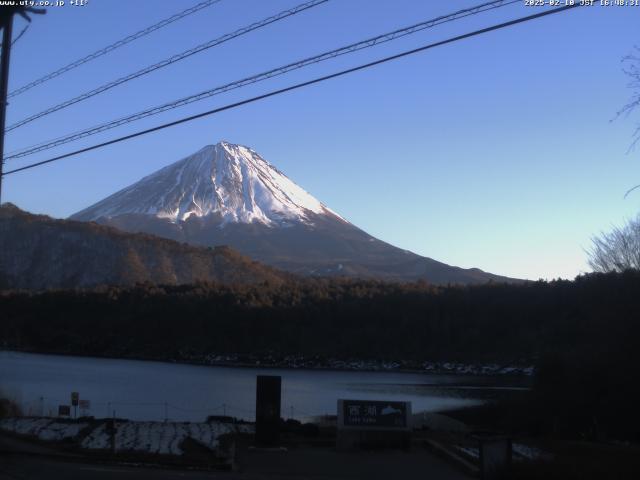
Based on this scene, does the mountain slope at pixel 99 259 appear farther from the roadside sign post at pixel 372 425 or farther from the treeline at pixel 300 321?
the roadside sign post at pixel 372 425

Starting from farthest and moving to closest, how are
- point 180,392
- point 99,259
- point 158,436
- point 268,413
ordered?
point 99,259
point 180,392
point 158,436
point 268,413

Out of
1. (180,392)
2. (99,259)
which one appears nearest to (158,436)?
(180,392)

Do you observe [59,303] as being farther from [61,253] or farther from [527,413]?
[527,413]

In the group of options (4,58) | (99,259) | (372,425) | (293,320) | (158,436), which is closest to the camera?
(4,58)

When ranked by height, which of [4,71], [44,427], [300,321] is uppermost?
[300,321]

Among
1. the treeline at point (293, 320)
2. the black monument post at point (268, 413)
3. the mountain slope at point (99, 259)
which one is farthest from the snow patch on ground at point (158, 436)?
the mountain slope at point (99, 259)

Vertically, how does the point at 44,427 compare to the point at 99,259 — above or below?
→ below

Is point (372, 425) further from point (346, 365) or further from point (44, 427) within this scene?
point (346, 365)

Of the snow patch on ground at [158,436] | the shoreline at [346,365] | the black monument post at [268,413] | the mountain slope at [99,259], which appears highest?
the mountain slope at [99,259]
